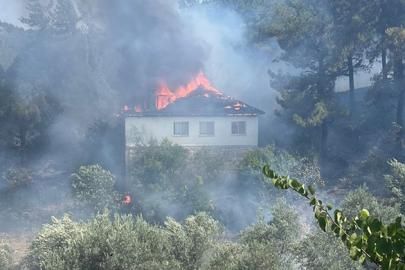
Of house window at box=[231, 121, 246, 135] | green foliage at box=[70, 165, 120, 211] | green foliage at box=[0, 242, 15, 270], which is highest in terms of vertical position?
house window at box=[231, 121, 246, 135]

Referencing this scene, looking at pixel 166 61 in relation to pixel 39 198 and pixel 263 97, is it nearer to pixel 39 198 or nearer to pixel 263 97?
pixel 263 97

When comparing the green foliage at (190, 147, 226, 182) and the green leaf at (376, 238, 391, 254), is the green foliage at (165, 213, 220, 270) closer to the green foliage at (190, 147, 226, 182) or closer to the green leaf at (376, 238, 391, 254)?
the green foliage at (190, 147, 226, 182)

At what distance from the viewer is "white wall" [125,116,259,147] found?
103ft

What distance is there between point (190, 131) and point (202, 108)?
6.44 ft

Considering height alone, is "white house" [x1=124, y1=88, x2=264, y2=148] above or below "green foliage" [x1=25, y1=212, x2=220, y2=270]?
above

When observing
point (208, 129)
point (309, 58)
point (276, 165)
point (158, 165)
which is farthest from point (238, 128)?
point (158, 165)

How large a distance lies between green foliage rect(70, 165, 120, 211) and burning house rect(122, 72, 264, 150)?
3.93 metres

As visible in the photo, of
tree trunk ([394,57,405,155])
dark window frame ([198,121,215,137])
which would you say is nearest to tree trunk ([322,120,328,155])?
tree trunk ([394,57,405,155])

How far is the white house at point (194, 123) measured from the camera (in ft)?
104

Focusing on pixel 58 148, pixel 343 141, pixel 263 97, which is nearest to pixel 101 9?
pixel 58 148

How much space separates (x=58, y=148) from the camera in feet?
131

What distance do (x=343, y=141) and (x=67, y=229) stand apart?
25353 millimetres

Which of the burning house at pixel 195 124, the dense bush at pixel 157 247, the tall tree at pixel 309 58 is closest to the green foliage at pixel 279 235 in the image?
the dense bush at pixel 157 247

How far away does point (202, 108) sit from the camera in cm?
3281
